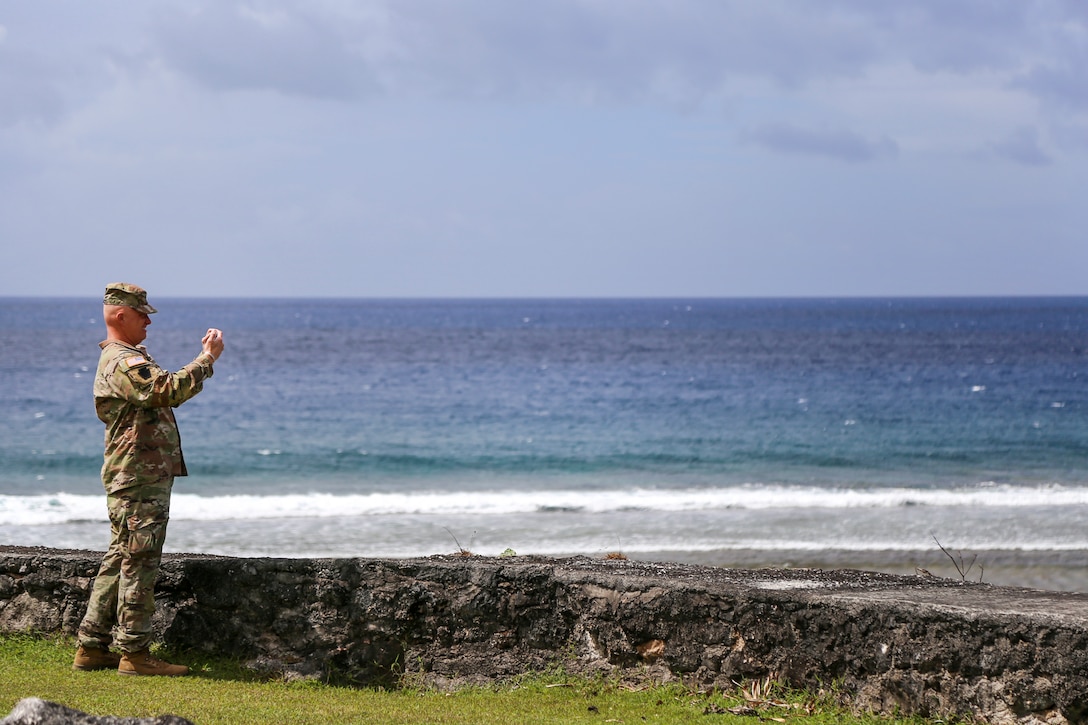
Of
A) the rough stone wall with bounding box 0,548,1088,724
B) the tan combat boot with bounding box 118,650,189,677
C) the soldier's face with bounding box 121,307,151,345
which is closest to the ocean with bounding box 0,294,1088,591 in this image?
the rough stone wall with bounding box 0,548,1088,724

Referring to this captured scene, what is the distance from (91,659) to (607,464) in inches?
802

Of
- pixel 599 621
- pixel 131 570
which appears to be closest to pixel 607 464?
pixel 599 621

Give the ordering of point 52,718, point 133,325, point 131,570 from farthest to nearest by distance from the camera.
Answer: point 133,325 → point 131,570 → point 52,718

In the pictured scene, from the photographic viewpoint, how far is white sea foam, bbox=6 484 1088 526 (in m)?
18.8

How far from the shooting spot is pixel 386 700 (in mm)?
5453

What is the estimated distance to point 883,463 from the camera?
2523 centimetres

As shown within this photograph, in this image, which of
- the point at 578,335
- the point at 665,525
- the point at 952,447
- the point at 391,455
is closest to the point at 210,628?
the point at 665,525

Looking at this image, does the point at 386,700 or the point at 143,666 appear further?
the point at 143,666

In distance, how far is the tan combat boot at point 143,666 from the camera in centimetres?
555

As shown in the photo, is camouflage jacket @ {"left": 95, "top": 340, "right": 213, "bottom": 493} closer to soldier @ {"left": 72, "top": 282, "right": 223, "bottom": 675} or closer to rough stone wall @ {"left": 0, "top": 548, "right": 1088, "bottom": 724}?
soldier @ {"left": 72, "top": 282, "right": 223, "bottom": 675}

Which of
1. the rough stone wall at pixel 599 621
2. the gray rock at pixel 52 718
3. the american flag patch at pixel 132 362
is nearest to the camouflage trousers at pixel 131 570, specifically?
the rough stone wall at pixel 599 621

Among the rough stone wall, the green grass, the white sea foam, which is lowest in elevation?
the white sea foam

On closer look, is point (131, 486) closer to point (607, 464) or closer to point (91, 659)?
point (91, 659)

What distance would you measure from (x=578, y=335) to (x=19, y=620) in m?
98.1
